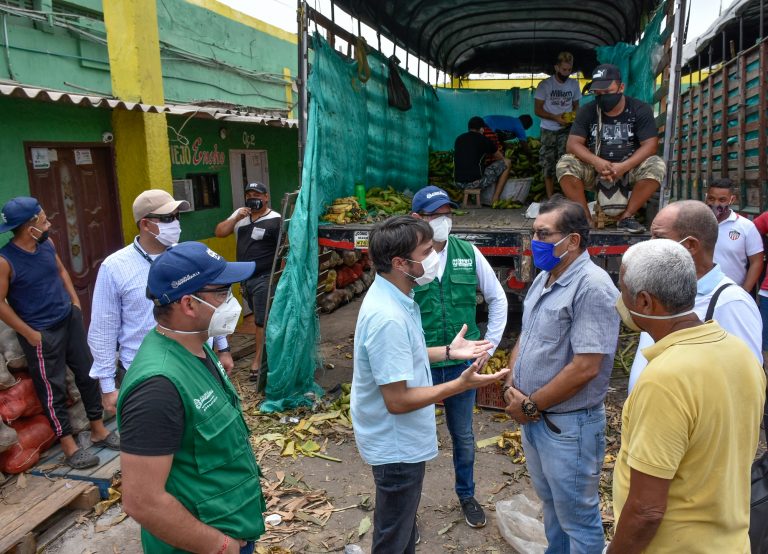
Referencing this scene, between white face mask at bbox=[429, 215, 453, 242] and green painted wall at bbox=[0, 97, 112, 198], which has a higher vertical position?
green painted wall at bbox=[0, 97, 112, 198]

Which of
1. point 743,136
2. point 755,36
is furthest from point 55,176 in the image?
point 755,36

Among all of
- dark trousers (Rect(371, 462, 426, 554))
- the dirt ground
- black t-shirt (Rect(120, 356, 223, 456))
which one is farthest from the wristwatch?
black t-shirt (Rect(120, 356, 223, 456))

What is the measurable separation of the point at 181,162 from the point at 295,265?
363cm

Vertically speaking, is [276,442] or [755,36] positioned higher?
[755,36]

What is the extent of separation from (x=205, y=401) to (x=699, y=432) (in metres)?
1.63

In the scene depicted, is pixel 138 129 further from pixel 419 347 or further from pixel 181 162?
pixel 419 347

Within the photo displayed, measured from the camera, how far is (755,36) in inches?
428

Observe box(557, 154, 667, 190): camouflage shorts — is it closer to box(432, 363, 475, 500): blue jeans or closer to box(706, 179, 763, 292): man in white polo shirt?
box(706, 179, 763, 292): man in white polo shirt

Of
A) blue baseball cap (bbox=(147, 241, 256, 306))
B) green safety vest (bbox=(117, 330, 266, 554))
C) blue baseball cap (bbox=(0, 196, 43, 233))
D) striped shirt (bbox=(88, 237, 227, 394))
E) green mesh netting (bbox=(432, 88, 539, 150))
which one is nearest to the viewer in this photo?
green safety vest (bbox=(117, 330, 266, 554))

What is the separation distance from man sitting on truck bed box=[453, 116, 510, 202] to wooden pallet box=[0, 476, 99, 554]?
6848mm

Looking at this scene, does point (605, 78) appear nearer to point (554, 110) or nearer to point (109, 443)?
point (554, 110)

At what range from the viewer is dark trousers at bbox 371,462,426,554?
270 centimetres

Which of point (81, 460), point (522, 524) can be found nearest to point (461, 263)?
point (522, 524)

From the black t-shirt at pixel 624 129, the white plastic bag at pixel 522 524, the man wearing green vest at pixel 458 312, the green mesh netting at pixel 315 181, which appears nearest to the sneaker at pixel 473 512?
the man wearing green vest at pixel 458 312
